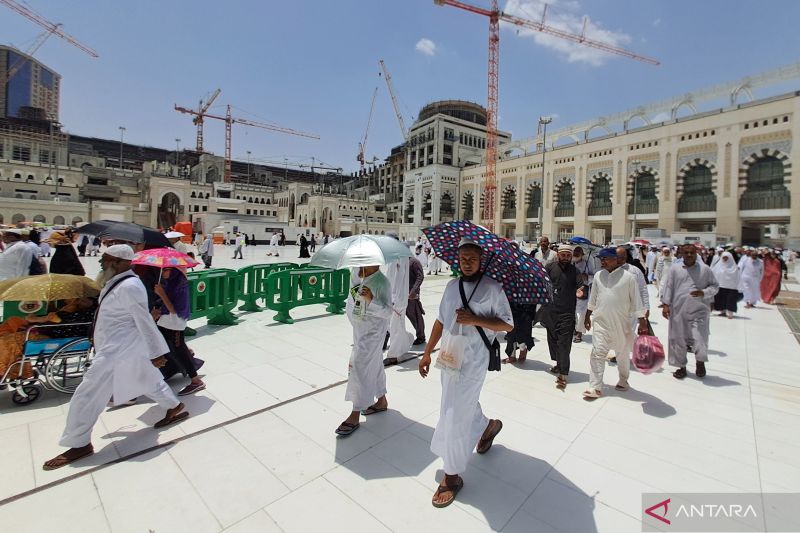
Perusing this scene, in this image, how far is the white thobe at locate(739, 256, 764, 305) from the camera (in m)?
10.8

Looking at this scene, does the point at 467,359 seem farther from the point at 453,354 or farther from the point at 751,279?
the point at 751,279

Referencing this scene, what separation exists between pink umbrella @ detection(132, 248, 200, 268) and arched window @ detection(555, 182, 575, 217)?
45593 millimetres

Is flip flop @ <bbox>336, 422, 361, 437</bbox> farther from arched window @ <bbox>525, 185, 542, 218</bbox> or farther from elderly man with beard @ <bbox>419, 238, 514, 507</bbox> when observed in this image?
arched window @ <bbox>525, 185, 542, 218</bbox>

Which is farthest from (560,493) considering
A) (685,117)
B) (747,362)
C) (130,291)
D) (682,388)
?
(685,117)

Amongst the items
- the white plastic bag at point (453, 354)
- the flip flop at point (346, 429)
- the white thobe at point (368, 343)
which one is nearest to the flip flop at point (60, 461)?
the flip flop at point (346, 429)

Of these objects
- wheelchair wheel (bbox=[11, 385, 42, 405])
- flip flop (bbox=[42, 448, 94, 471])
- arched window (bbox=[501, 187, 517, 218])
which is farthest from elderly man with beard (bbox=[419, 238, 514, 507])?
arched window (bbox=[501, 187, 517, 218])

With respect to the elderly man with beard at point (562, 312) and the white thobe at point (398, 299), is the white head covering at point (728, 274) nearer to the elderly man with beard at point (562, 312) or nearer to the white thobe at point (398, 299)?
the elderly man with beard at point (562, 312)

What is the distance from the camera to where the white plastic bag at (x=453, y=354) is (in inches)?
98.8

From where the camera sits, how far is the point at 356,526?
2.23m

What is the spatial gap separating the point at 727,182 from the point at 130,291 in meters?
41.7

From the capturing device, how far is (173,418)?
3369mm

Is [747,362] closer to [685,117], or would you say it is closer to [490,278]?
[490,278]

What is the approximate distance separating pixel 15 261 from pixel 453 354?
771 centimetres

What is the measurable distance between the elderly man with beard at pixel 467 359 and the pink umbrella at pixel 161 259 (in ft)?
9.58
